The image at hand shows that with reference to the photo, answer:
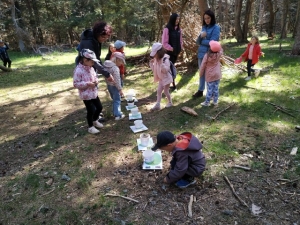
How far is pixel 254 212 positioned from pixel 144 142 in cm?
194

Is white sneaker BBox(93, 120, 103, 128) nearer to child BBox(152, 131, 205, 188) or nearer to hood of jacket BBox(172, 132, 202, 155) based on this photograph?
child BBox(152, 131, 205, 188)

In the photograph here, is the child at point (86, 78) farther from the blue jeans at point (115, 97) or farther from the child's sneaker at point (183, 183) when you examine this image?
the child's sneaker at point (183, 183)

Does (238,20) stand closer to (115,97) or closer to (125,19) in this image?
(125,19)

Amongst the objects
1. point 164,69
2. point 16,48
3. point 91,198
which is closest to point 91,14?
point 16,48

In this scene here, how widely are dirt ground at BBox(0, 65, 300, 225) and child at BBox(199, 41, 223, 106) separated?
1.19 m

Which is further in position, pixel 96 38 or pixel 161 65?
pixel 161 65

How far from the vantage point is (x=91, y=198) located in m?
2.94

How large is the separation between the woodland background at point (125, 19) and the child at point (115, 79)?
12.4 ft

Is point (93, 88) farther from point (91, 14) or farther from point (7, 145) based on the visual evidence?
point (91, 14)

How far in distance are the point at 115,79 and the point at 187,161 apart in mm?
2539

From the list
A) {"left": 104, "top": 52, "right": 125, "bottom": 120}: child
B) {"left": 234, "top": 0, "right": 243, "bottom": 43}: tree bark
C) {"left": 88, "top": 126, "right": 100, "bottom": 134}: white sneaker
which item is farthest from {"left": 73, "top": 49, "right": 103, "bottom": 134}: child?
{"left": 234, "top": 0, "right": 243, "bottom": 43}: tree bark

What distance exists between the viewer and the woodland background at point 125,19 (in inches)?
333

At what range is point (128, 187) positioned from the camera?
3.09m

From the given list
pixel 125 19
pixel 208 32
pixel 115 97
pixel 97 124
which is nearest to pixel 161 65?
pixel 115 97
